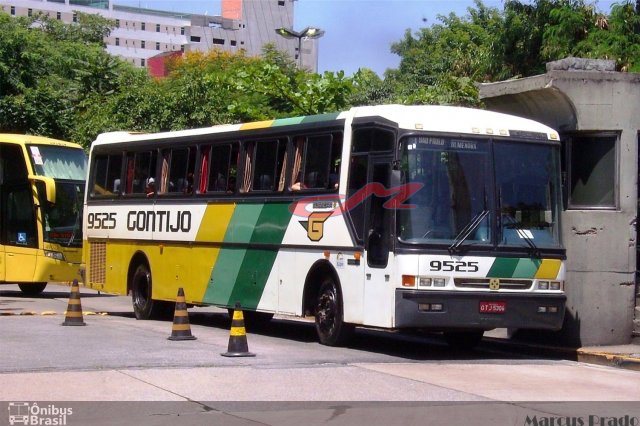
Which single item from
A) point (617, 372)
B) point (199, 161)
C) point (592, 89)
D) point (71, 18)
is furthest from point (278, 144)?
point (71, 18)

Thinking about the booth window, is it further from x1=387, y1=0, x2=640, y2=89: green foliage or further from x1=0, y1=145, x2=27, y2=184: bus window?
x1=0, y1=145, x2=27, y2=184: bus window

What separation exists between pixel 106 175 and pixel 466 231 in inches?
406

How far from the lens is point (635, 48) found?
26.9 metres

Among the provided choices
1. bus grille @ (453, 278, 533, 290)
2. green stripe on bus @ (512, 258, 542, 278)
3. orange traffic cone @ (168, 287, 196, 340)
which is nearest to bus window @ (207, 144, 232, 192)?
orange traffic cone @ (168, 287, 196, 340)

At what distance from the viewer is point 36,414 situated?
955 cm

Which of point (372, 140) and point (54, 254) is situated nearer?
point (372, 140)

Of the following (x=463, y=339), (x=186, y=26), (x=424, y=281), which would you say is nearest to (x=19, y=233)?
(x=463, y=339)

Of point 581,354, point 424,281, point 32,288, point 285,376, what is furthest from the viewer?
point 32,288

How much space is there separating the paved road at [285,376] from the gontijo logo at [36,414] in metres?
0.15

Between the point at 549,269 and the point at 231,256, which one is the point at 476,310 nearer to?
the point at 549,269

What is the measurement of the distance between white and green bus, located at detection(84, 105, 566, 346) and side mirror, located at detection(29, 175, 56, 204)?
915 centimetres

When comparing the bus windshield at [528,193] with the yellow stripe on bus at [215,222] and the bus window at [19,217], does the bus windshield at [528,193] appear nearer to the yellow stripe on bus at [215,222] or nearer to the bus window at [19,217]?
the yellow stripe on bus at [215,222]

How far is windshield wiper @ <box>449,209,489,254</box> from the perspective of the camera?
1395 cm

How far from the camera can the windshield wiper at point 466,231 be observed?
1395cm
